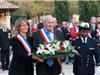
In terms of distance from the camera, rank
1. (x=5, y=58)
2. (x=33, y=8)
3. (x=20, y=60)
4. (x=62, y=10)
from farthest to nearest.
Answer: (x=33, y=8)
(x=62, y=10)
(x=5, y=58)
(x=20, y=60)

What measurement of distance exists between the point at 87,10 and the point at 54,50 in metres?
33.5

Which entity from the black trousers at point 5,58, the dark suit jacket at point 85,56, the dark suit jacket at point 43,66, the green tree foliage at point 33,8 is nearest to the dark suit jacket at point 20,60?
the dark suit jacket at point 43,66

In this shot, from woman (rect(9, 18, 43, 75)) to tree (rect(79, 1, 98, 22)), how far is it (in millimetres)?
32450

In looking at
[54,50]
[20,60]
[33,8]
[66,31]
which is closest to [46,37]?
[54,50]

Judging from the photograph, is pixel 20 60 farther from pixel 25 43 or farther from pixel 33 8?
pixel 33 8

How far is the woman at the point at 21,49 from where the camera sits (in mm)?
8039

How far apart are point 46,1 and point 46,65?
45.7 metres

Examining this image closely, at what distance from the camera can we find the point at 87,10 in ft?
135

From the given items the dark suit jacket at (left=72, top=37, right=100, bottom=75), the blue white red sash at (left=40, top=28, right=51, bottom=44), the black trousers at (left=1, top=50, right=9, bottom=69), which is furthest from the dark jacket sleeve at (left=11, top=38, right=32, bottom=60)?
the black trousers at (left=1, top=50, right=9, bottom=69)

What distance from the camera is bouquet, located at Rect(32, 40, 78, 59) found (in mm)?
7738

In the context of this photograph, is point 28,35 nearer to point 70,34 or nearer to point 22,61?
point 22,61

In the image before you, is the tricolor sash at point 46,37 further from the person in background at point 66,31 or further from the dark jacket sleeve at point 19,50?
the person in background at point 66,31

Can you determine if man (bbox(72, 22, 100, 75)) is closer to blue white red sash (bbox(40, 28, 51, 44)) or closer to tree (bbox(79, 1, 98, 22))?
blue white red sash (bbox(40, 28, 51, 44))

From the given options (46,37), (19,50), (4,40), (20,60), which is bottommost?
(4,40)
